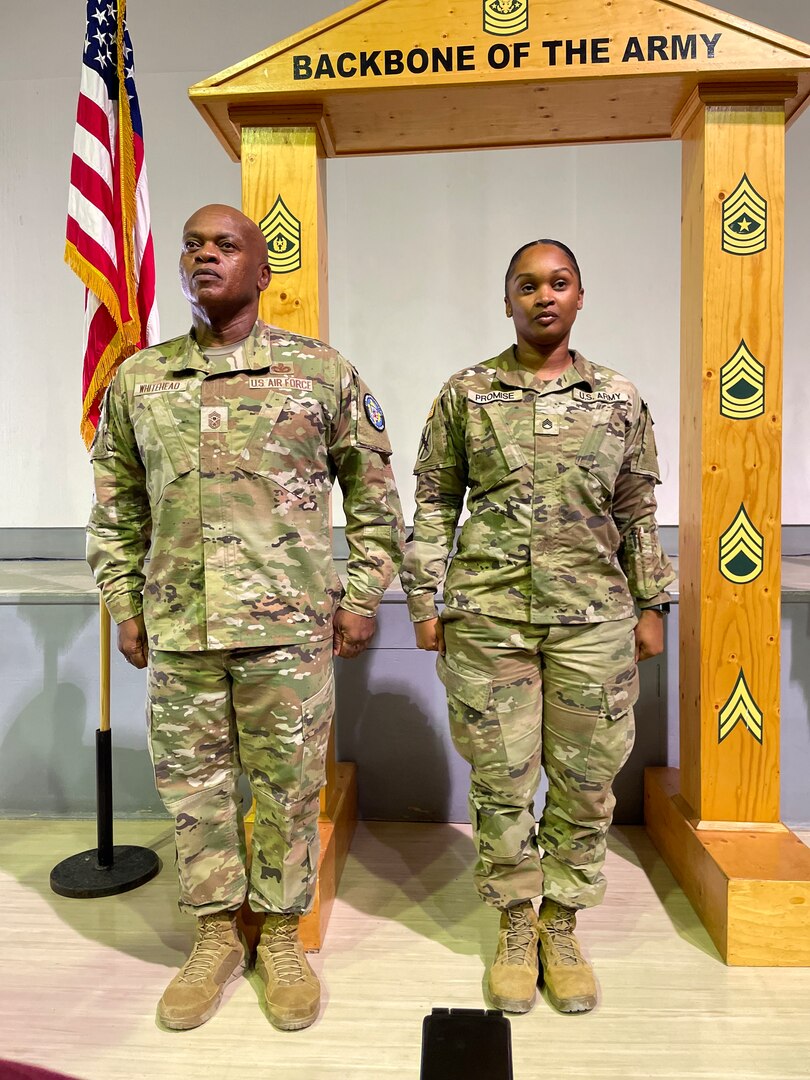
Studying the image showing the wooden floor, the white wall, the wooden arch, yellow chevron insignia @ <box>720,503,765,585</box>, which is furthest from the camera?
the white wall

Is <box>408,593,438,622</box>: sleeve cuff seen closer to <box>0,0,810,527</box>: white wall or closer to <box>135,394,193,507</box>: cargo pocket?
<box>135,394,193,507</box>: cargo pocket

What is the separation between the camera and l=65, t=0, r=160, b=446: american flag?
7.91 feet

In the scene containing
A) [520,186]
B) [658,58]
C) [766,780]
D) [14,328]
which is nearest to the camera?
[658,58]

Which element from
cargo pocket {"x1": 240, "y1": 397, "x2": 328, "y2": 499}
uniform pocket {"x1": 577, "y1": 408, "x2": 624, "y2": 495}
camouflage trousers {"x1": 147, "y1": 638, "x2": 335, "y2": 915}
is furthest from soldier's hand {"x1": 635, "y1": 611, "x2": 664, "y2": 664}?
cargo pocket {"x1": 240, "y1": 397, "x2": 328, "y2": 499}

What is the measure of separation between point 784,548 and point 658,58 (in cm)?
245

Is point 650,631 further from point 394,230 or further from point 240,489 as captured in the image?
point 394,230

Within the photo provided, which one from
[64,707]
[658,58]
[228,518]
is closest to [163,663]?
[228,518]

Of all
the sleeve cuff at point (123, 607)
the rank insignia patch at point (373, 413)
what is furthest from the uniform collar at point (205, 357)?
the sleeve cuff at point (123, 607)

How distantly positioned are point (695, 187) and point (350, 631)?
1.46 m

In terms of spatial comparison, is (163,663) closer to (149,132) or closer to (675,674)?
(675,674)

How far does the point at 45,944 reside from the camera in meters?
2.08

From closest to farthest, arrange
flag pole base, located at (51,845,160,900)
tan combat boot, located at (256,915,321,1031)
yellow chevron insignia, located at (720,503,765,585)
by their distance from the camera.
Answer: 1. tan combat boot, located at (256,915,321,1031)
2. yellow chevron insignia, located at (720,503,765,585)
3. flag pole base, located at (51,845,160,900)

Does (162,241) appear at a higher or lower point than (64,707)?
higher

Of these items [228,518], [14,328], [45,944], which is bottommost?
[45,944]
